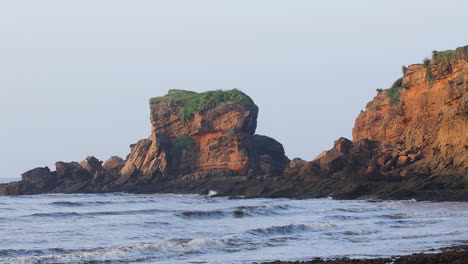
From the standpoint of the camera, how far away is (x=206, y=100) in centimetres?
7925

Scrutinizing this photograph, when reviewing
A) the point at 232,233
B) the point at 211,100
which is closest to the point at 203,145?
the point at 211,100

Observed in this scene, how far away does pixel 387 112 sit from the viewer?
208ft

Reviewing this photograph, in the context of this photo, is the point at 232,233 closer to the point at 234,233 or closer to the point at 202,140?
the point at 234,233

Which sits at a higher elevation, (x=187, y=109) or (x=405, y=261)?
(x=187, y=109)

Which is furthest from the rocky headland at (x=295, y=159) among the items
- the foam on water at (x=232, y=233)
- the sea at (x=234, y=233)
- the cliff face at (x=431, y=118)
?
the foam on water at (x=232, y=233)

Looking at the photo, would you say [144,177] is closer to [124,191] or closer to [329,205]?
[124,191]

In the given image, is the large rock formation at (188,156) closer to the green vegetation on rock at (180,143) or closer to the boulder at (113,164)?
the green vegetation on rock at (180,143)

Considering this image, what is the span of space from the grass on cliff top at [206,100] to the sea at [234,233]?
108 ft

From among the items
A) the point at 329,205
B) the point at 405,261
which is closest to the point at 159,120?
the point at 329,205

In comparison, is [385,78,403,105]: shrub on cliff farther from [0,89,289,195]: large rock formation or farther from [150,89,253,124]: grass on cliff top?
[150,89,253,124]: grass on cliff top

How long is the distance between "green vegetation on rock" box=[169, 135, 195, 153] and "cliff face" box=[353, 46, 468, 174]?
21.4m

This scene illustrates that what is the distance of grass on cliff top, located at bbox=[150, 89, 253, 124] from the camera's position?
77875 mm

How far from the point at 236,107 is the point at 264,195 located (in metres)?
19.0

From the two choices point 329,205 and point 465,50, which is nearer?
point 329,205
